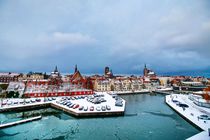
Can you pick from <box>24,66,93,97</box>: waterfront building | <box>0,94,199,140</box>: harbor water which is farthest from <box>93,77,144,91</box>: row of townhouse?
<box>0,94,199,140</box>: harbor water

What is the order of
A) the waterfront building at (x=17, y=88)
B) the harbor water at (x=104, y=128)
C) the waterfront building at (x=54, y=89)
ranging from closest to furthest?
1. the harbor water at (x=104, y=128)
2. the waterfront building at (x=17, y=88)
3. the waterfront building at (x=54, y=89)

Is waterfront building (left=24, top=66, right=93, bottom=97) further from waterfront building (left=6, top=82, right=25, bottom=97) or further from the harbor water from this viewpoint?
the harbor water

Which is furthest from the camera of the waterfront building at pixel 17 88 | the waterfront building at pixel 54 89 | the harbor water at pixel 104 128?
the waterfront building at pixel 54 89

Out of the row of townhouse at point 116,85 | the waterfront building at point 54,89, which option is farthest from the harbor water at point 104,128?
the row of townhouse at point 116,85

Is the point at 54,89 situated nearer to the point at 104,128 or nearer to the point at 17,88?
the point at 17,88

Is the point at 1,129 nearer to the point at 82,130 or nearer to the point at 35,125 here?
the point at 35,125

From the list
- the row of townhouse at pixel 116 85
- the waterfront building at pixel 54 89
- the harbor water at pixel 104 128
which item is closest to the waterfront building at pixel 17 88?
the waterfront building at pixel 54 89

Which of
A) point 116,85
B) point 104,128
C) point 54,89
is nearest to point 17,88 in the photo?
point 54,89

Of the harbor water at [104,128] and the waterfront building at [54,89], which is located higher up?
the waterfront building at [54,89]

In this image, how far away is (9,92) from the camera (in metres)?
31.2

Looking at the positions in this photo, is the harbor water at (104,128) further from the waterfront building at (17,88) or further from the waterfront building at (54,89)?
the waterfront building at (17,88)

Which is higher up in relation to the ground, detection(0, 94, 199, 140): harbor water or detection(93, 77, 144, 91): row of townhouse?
detection(93, 77, 144, 91): row of townhouse

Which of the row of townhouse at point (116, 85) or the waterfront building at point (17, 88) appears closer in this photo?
the waterfront building at point (17, 88)

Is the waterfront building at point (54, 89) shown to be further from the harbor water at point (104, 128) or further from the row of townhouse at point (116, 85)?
Result: the harbor water at point (104, 128)
